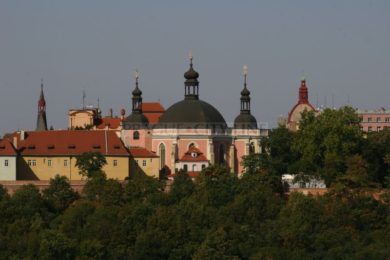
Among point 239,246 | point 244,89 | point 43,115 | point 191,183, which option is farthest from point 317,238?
point 43,115

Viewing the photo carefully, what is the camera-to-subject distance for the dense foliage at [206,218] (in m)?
78.2

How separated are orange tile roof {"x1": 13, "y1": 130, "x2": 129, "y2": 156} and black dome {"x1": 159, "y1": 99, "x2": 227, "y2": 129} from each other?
14.2ft

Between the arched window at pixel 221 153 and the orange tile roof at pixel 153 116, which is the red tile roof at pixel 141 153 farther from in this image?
the orange tile roof at pixel 153 116

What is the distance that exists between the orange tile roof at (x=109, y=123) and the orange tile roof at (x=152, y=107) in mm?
2078

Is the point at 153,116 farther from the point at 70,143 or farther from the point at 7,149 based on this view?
the point at 7,149

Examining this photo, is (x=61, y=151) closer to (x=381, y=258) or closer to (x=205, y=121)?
(x=205, y=121)

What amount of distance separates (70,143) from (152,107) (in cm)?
2949

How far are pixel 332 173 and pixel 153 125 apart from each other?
712 inches

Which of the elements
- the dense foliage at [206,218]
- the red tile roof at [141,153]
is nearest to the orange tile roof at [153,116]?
the red tile roof at [141,153]

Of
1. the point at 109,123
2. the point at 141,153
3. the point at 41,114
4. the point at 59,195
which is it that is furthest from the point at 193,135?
the point at 41,114

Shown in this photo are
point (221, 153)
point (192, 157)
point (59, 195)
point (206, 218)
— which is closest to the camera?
point (206, 218)

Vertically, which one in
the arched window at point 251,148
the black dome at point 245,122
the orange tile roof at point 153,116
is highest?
the orange tile roof at point 153,116

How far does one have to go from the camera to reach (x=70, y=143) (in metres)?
99.6

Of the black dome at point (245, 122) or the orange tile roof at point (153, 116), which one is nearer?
the black dome at point (245, 122)
